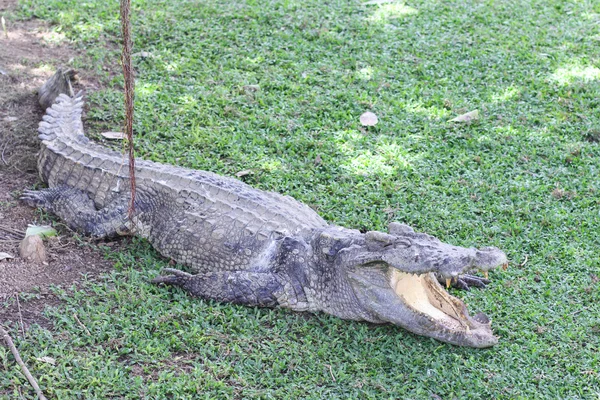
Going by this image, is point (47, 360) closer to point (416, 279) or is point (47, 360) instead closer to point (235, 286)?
point (235, 286)

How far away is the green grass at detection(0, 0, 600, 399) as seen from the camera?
4.13m

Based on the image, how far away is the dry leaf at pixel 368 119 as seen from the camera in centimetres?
660

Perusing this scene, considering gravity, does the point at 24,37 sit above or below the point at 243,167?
above

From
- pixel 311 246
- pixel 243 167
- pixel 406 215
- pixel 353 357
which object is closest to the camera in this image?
pixel 353 357

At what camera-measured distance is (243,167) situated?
5.98 meters

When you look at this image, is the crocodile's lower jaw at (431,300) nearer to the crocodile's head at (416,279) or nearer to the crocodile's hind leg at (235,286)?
the crocodile's head at (416,279)

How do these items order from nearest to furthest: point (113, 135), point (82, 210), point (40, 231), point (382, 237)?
point (382, 237)
point (40, 231)
point (82, 210)
point (113, 135)

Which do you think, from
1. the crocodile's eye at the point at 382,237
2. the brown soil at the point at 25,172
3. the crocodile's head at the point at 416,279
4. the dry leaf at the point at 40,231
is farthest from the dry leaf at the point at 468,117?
the dry leaf at the point at 40,231

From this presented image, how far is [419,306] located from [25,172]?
3283mm

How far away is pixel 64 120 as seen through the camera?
6.01 m

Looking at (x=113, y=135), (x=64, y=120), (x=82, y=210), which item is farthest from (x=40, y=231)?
(x=113, y=135)

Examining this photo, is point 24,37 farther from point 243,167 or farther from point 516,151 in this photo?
point 516,151

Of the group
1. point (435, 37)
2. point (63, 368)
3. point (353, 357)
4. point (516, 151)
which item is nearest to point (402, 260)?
point (353, 357)

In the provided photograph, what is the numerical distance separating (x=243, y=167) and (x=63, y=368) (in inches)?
96.4
